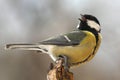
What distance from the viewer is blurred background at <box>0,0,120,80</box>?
2205 millimetres

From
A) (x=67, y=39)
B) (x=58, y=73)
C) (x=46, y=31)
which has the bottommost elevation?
(x=58, y=73)

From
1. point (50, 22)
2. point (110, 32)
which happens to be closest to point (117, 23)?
point (110, 32)

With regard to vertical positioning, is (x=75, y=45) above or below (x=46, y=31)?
below

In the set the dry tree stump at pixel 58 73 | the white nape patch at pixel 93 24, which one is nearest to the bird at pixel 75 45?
the white nape patch at pixel 93 24

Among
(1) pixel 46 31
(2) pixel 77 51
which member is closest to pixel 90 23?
(2) pixel 77 51

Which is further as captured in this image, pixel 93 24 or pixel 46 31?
pixel 46 31

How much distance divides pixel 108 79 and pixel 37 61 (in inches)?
15.1

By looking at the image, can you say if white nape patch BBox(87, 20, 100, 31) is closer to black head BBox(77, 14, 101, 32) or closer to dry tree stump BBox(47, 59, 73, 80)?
black head BBox(77, 14, 101, 32)

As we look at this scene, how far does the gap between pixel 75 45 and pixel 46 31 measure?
3.70ft

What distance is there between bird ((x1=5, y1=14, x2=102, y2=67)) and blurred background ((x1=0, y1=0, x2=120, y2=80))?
2.74 ft

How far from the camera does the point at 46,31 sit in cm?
236

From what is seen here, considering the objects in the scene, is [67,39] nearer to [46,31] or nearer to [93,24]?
[93,24]

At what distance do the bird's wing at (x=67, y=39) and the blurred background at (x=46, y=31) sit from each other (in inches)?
33.3

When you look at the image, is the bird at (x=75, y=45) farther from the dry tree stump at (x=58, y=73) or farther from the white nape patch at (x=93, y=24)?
the dry tree stump at (x=58, y=73)
